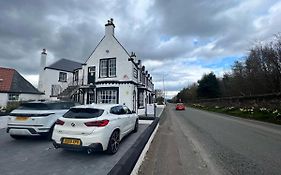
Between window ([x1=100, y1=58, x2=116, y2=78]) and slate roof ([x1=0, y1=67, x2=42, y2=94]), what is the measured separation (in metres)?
14.2

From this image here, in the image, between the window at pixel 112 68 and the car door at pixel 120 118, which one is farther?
the window at pixel 112 68

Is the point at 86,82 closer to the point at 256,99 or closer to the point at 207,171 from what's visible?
the point at 207,171

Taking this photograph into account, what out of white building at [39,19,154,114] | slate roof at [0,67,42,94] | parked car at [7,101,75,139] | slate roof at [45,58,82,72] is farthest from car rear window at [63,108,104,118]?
slate roof at [45,58,82,72]

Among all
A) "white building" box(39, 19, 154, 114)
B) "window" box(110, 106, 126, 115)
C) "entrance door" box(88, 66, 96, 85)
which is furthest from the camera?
"entrance door" box(88, 66, 96, 85)

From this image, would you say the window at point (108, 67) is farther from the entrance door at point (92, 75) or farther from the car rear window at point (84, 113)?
the car rear window at point (84, 113)

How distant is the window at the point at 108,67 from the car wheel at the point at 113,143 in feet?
47.4

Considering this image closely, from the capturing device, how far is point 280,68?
83.5ft

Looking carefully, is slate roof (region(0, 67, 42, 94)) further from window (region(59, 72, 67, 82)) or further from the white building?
the white building

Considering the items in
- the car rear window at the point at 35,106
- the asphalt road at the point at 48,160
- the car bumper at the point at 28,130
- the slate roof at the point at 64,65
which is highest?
the slate roof at the point at 64,65

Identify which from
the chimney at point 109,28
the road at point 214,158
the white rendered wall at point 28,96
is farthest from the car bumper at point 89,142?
the white rendered wall at point 28,96

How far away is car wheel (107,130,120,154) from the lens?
587 cm

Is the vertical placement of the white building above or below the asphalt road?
above

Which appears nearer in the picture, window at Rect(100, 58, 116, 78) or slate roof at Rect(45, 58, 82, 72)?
window at Rect(100, 58, 116, 78)

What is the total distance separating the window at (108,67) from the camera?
2059 centimetres
